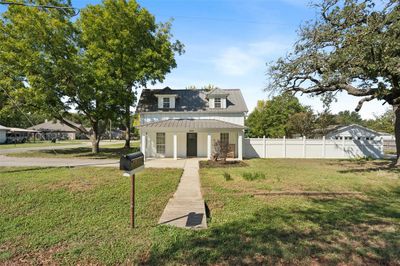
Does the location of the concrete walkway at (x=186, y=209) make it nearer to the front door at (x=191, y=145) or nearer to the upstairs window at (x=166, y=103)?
the front door at (x=191, y=145)

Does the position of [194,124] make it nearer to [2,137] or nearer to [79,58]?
[79,58]

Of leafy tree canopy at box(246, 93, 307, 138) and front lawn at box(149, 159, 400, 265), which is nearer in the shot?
front lawn at box(149, 159, 400, 265)

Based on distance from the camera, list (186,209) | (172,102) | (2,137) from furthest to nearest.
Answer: (2,137) < (172,102) < (186,209)

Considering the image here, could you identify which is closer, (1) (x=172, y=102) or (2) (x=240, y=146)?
(2) (x=240, y=146)

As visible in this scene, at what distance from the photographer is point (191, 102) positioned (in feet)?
73.5

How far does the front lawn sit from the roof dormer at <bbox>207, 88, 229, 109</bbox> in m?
13.0

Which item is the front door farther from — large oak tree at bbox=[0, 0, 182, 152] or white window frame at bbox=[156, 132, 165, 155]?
large oak tree at bbox=[0, 0, 182, 152]

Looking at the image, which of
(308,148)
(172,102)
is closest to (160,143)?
(172,102)

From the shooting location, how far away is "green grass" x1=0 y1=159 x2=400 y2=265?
3.98 metres

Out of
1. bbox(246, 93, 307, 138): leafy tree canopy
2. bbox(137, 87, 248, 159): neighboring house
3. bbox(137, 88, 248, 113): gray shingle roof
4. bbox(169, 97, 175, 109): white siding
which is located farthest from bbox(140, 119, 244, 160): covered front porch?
bbox(246, 93, 307, 138): leafy tree canopy

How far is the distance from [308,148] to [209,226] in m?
18.8

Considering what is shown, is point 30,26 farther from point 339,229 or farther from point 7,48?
point 339,229

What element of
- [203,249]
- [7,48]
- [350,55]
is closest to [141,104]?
[7,48]

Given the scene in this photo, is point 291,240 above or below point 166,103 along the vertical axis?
below
